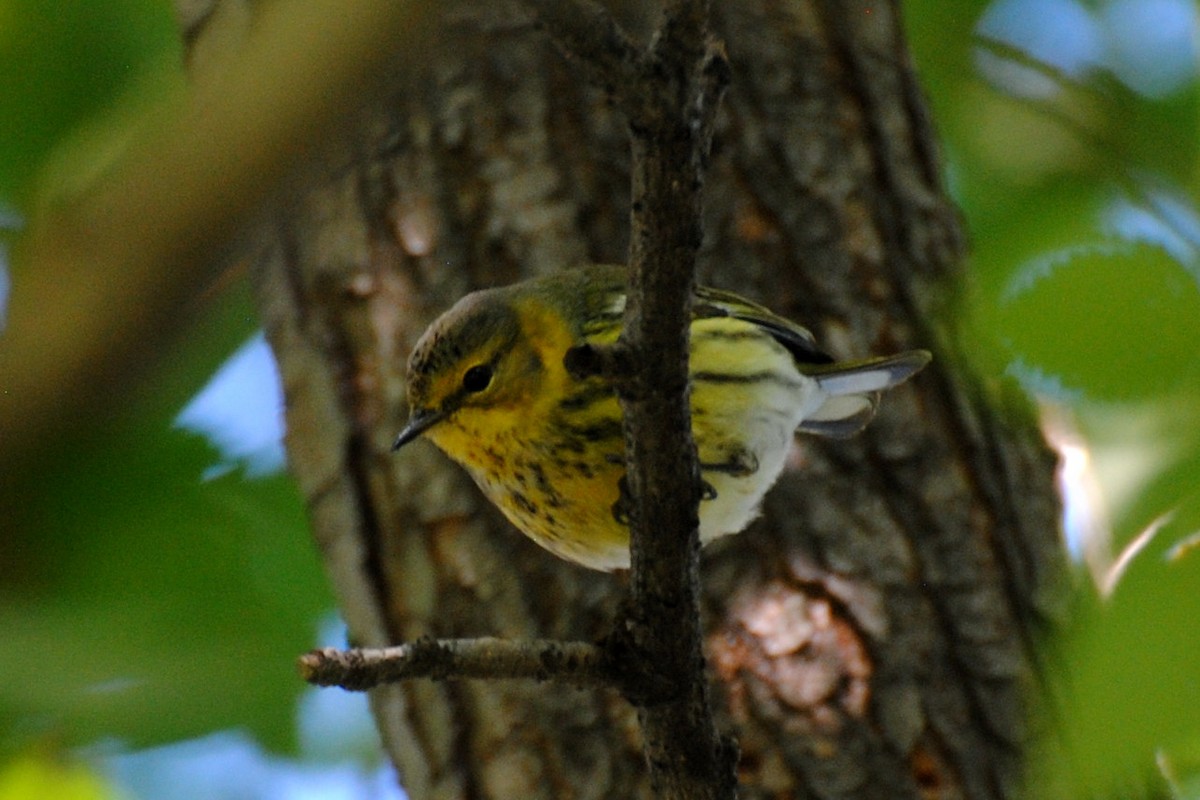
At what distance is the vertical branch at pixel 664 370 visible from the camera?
4.30 ft

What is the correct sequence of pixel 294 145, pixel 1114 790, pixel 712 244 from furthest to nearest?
pixel 712 244 → pixel 1114 790 → pixel 294 145

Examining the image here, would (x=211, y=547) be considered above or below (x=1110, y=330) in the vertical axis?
above

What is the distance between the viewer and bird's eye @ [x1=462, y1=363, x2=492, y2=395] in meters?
2.63

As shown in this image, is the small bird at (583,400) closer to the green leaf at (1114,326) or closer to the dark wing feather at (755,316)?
the dark wing feather at (755,316)

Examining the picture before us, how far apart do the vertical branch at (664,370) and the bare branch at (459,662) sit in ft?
0.20

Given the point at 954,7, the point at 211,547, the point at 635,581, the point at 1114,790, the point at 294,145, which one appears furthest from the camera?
the point at 954,7

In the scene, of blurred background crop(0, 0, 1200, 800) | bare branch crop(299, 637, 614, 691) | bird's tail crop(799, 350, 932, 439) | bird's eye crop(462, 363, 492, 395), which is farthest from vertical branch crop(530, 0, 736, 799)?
bird's tail crop(799, 350, 932, 439)

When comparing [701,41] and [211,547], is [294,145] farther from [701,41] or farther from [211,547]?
[211,547]

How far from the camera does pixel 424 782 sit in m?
2.96

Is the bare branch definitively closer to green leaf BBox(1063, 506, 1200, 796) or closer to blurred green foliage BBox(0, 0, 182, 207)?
blurred green foliage BBox(0, 0, 182, 207)

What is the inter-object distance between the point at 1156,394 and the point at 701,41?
712mm

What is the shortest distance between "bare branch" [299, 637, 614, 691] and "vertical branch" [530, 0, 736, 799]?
6 cm

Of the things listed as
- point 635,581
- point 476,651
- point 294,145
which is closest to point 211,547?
point 476,651

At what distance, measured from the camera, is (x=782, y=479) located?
305cm
